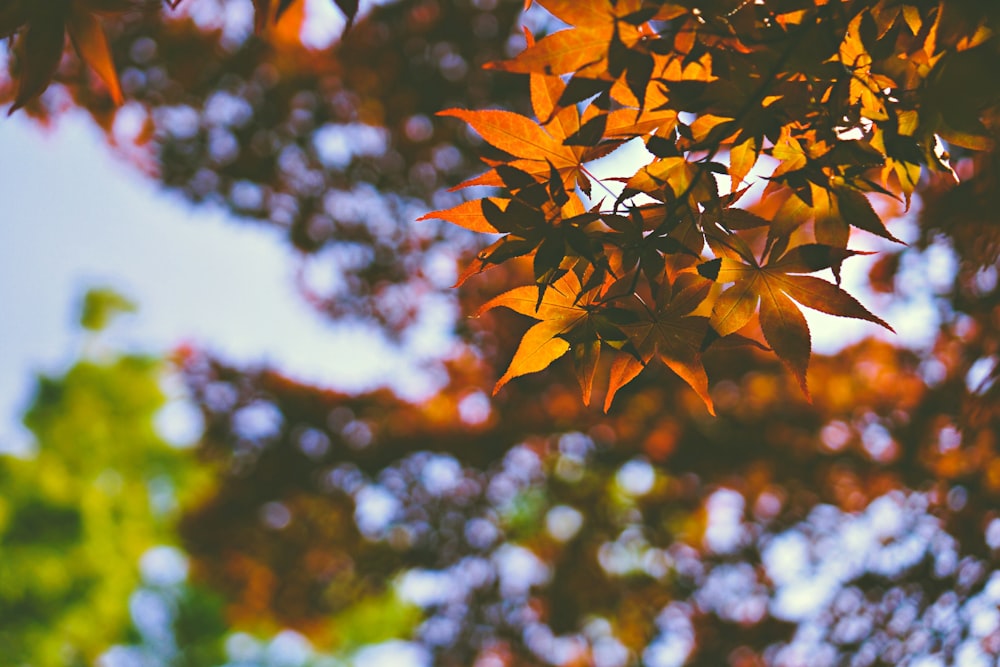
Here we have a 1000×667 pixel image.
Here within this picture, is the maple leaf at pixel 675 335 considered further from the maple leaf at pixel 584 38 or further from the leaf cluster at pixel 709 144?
the maple leaf at pixel 584 38

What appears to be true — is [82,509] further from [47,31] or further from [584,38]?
[584,38]

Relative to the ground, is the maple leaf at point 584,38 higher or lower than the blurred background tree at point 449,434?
lower

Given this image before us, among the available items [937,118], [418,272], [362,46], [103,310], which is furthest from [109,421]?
[937,118]

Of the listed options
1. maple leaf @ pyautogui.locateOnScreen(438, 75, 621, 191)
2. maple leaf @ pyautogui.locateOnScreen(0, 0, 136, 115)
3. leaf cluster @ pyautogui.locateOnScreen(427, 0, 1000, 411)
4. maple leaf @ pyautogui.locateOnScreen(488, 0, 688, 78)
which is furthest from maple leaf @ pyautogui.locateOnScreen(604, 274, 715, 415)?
maple leaf @ pyautogui.locateOnScreen(0, 0, 136, 115)

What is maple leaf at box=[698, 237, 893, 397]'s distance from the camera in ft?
2.52

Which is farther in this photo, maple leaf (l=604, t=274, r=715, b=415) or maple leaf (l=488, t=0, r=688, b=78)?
maple leaf (l=604, t=274, r=715, b=415)

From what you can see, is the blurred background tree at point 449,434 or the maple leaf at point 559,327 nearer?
the maple leaf at point 559,327

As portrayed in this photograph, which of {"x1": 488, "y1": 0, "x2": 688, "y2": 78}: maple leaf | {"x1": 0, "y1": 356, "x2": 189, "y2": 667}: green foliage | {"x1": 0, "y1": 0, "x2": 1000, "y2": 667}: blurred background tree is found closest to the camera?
{"x1": 488, "y1": 0, "x2": 688, "y2": 78}: maple leaf

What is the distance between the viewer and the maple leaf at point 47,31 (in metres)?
0.86

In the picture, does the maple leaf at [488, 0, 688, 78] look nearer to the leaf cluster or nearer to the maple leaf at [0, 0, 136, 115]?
the leaf cluster

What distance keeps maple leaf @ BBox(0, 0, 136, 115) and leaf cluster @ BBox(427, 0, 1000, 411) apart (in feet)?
1.85

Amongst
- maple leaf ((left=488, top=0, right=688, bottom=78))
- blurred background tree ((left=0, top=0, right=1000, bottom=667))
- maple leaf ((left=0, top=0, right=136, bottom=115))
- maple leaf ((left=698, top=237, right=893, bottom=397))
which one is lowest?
maple leaf ((left=698, top=237, right=893, bottom=397))

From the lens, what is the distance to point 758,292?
0.80 meters

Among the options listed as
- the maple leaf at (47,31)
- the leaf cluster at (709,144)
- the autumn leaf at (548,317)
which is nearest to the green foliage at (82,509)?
the maple leaf at (47,31)
